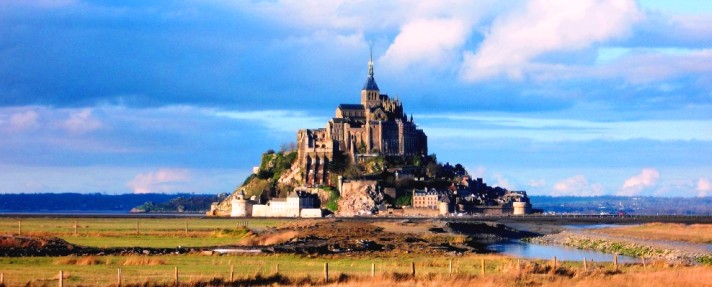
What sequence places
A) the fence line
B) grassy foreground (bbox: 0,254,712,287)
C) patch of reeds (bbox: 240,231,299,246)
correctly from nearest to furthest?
grassy foreground (bbox: 0,254,712,287) < the fence line < patch of reeds (bbox: 240,231,299,246)

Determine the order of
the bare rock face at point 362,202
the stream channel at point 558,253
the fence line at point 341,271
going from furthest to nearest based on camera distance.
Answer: the bare rock face at point 362,202 < the stream channel at point 558,253 < the fence line at point 341,271

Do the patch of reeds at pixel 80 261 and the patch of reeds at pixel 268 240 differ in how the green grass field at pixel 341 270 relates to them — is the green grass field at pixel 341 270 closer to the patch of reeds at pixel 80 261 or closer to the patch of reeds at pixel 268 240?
the patch of reeds at pixel 80 261

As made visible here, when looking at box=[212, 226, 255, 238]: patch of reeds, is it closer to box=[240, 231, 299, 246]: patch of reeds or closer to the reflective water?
box=[240, 231, 299, 246]: patch of reeds

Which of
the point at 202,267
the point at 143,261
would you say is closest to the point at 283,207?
the point at 143,261

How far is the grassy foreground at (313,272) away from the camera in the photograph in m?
41.4

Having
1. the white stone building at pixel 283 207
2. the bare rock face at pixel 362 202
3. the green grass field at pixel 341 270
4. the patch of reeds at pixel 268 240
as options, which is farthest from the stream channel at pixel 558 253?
the white stone building at pixel 283 207

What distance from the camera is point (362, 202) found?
18350 cm

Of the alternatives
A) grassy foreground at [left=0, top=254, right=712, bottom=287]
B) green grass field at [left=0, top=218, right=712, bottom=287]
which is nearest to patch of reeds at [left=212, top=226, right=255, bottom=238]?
green grass field at [left=0, top=218, right=712, bottom=287]

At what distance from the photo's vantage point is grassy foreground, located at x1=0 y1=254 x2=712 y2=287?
41.4 metres

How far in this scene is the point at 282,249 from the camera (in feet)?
214

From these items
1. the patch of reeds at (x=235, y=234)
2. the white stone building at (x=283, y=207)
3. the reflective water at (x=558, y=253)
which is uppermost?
the white stone building at (x=283, y=207)

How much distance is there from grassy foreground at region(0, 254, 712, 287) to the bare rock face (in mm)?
122857

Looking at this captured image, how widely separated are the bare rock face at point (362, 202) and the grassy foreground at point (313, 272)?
4837 inches

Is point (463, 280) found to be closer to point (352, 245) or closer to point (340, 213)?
point (352, 245)
